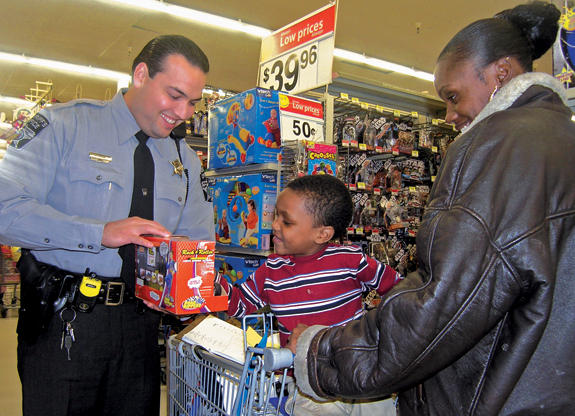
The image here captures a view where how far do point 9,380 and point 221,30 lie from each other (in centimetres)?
736

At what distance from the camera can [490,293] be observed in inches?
33.7

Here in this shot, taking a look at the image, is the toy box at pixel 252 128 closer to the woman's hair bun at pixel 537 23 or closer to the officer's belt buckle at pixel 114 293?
the officer's belt buckle at pixel 114 293

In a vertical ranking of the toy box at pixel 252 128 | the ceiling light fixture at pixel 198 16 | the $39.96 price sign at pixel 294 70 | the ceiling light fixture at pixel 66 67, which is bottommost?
the toy box at pixel 252 128

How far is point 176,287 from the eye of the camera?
56.4 inches

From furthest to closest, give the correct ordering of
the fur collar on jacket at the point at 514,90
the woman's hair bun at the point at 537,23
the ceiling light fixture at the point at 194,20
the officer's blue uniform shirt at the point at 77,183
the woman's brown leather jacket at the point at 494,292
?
the ceiling light fixture at the point at 194,20, the officer's blue uniform shirt at the point at 77,183, the woman's hair bun at the point at 537,23, the fur collar on jacket at the point at 514,90, the woman's brown leather jacket at the point at 494,292

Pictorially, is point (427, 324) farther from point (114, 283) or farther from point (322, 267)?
point (114, 283)

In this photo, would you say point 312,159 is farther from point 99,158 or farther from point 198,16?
point 198,16

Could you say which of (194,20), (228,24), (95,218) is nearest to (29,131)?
(95,218)

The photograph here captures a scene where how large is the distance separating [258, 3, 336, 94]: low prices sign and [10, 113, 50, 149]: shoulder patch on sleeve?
7.85 ft

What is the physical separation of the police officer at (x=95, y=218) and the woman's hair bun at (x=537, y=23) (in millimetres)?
1250

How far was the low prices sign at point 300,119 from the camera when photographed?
Answer: 3.19 metres

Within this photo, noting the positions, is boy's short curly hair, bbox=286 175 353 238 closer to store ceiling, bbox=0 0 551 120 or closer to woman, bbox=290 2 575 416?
woman, bbox=290 2 575 416

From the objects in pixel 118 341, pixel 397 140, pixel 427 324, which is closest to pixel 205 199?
pixel 118 341

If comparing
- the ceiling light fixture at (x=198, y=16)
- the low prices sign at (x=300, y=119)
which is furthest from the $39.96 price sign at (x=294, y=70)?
the ceiling light fixture at (x=198, y=16)
